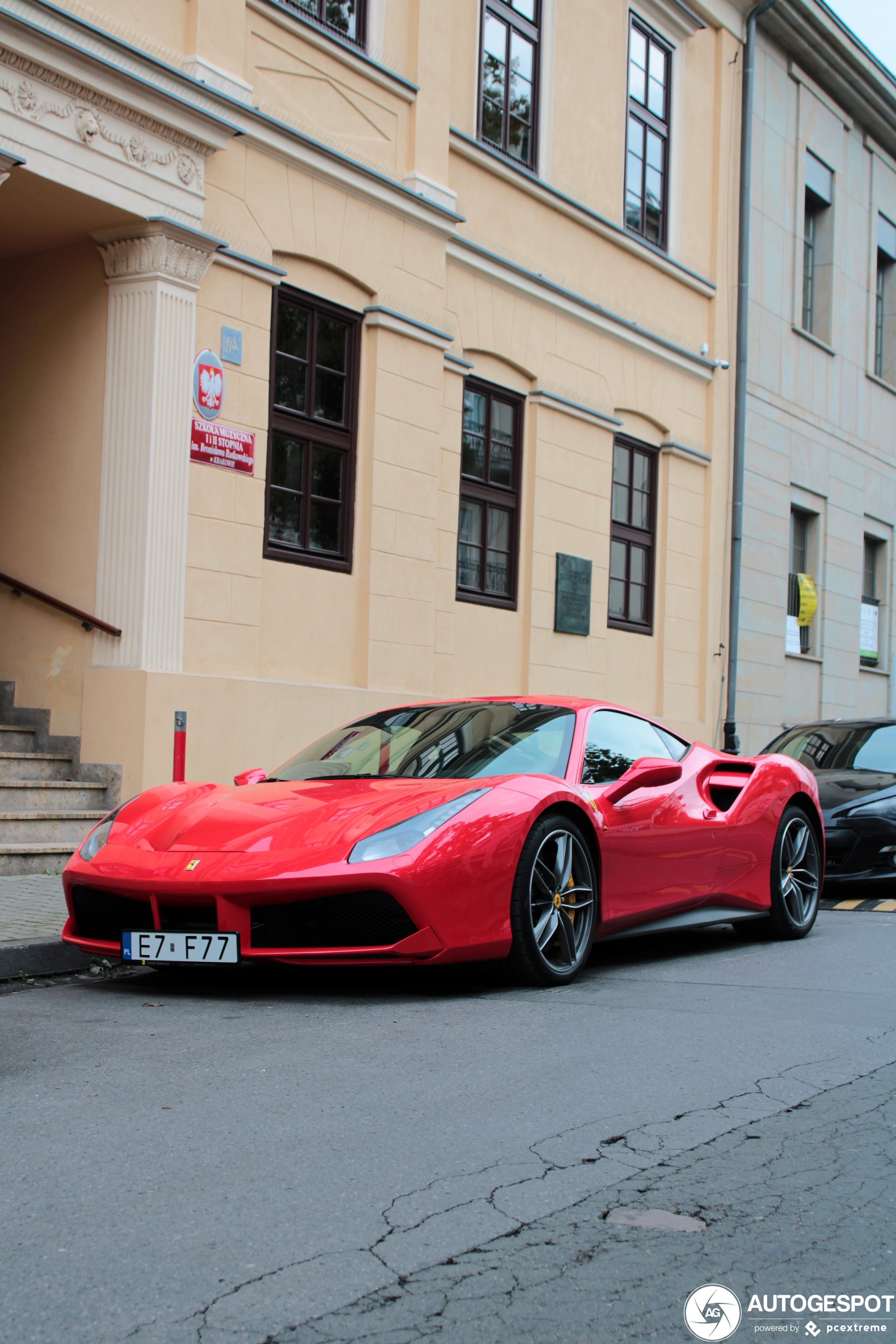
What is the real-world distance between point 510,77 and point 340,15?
120 inches

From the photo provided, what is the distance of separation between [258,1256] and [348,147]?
11398mm

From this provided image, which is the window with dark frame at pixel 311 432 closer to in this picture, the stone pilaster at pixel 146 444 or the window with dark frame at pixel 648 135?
the stone pilaster at pixel 146 444

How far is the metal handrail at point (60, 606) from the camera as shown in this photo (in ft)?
34.5

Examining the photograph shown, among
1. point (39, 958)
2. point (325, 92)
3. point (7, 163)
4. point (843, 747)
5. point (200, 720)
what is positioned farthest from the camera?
point (325, 92)

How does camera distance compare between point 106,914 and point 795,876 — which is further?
point 795,876

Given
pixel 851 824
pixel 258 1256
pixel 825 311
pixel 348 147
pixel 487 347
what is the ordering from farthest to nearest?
pixel 825 311 → pixel 487 347 → pixel 348 147 → pixel 851 824 → pixel 258 1256

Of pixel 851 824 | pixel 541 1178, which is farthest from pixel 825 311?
pixel 541 1178

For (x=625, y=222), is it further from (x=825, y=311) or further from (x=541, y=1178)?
(x=541, y=1178)

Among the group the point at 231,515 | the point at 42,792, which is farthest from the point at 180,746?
the point at 231,515

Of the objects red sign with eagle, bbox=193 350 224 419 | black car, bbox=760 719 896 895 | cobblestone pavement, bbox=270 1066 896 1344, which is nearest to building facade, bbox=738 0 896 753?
black car, bbox=760 719 896 895

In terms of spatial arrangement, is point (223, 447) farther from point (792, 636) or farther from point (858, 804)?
point (792, 636)

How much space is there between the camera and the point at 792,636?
20.9 metres

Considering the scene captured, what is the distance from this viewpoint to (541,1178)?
→ 10.9 feet

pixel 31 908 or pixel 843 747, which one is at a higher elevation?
pixel 843 747
